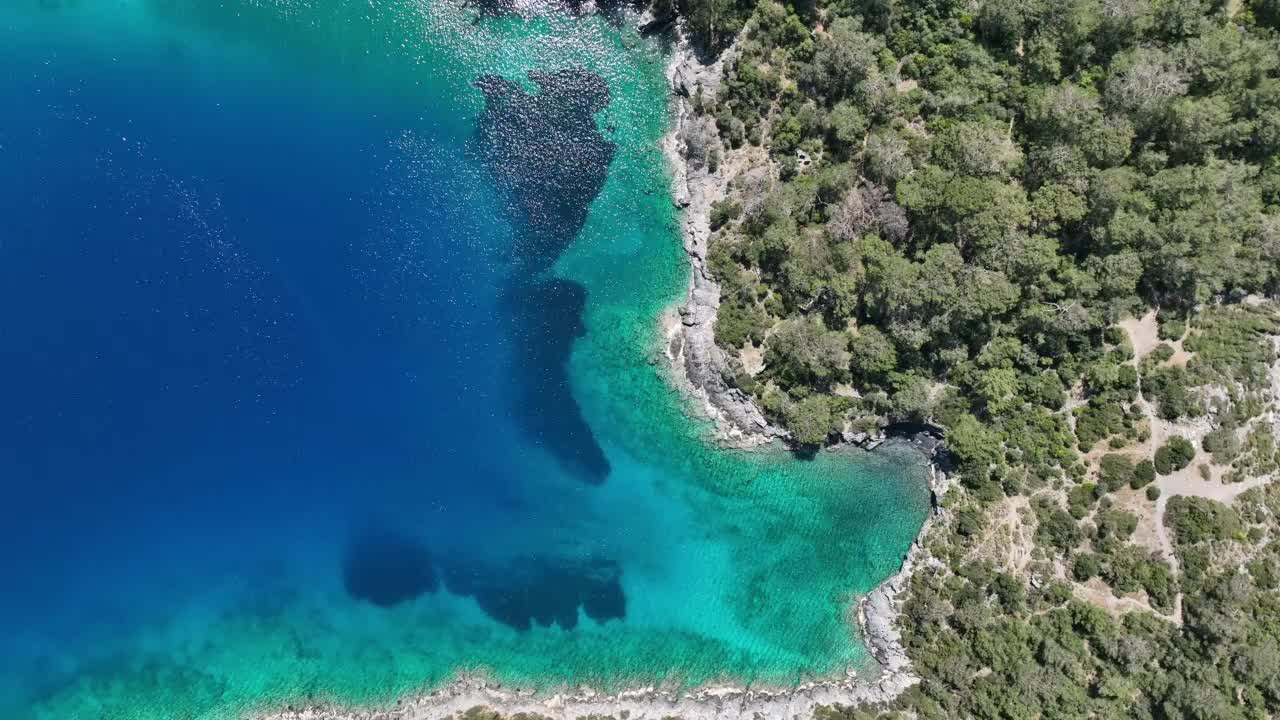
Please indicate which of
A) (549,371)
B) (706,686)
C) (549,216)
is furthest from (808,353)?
(706,686)

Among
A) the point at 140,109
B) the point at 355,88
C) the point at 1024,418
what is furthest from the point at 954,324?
the point at 140,109

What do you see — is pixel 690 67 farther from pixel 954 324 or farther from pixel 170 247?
pixel 170 247

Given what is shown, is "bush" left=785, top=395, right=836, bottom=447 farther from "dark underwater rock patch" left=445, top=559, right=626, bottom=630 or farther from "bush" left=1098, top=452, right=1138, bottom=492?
"bush" left=1098, top=452, right=1138, bottom=492

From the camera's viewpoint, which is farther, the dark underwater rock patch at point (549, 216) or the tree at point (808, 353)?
the dark underwater rock patch at point (549, 216)

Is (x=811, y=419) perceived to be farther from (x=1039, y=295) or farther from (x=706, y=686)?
(x=706, y=686)

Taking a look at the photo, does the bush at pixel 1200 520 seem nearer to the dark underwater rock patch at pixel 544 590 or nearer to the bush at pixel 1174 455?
the bush at pixel 1174 455

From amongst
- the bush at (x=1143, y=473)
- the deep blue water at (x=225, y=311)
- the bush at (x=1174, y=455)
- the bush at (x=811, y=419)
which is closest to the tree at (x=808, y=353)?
the bush at (x=811, y=419)
